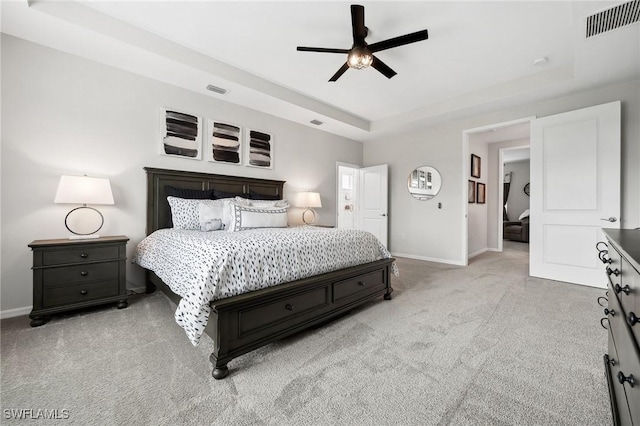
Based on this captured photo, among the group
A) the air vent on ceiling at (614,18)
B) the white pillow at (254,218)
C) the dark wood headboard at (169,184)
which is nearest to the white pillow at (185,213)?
the dark wood headboard at (169,184)

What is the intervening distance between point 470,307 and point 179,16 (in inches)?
157

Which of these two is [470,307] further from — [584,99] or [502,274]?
[584,99]

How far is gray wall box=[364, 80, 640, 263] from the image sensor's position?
317 centimetres

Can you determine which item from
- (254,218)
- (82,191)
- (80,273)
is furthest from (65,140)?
(254,218)

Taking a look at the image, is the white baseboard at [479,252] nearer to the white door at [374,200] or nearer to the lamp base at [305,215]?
the white door at [374,200]

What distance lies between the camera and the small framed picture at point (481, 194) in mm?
5970

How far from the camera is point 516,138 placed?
19.6ft

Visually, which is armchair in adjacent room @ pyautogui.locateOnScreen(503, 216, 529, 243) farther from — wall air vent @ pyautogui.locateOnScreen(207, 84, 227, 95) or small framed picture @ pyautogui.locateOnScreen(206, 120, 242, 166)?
wall air vent @ pyautogui.locateOnScreen(207, 84, 227, 95)

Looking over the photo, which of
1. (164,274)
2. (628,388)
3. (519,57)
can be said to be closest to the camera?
(628,388)

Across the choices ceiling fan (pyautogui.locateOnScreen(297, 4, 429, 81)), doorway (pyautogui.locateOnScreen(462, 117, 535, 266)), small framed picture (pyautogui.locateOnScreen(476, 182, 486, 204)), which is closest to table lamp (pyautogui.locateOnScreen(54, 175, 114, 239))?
ceiling fan (pyautogui.locateOnScreen(297, 4, 429, 81))

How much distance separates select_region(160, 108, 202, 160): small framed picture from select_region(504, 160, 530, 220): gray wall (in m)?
9.86

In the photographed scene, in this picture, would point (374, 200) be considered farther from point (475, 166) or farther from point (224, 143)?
point (224, 143)

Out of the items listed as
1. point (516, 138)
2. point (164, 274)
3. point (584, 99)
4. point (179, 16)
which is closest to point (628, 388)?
point (164, 274)

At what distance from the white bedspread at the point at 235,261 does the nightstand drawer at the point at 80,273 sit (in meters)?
0.31
